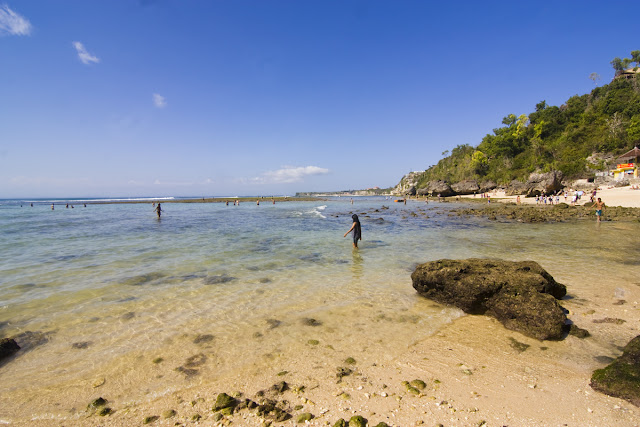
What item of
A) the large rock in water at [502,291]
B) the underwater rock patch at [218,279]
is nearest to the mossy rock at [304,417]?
the large rock in water at [502,291]

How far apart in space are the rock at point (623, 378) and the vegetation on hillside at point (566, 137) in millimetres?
76585

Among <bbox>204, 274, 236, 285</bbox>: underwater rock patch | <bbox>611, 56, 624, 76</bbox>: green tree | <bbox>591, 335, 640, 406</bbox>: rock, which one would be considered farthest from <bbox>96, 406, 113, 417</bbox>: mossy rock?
<bbox>611, 56, 624, 76</bbox>: green tree

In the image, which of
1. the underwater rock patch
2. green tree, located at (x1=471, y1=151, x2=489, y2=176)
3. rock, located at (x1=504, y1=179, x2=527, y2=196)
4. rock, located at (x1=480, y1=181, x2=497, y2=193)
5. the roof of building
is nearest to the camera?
the underwater rock patch

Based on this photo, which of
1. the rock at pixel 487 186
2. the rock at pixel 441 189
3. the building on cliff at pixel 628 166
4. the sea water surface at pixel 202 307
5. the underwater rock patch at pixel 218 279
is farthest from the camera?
the rock at pixel 441 189

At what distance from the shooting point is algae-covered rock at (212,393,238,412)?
3.71m

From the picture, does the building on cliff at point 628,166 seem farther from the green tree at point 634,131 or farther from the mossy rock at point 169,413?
the mossy rock at point 169,413

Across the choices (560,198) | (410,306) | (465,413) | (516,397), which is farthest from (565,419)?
(560,198)

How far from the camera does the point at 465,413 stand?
11.3 ft

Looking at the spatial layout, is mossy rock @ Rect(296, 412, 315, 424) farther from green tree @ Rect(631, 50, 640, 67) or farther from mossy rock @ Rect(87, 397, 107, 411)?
green tree @ Rect(631, 50, 640, 67)

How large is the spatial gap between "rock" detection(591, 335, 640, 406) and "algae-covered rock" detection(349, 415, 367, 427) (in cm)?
323

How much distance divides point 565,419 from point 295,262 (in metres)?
9.97

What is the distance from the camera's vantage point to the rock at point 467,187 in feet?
311

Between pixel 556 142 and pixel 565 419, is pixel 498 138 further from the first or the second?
pixel 565 419

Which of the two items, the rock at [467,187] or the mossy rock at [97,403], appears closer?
the mossy rock at [97,403]
